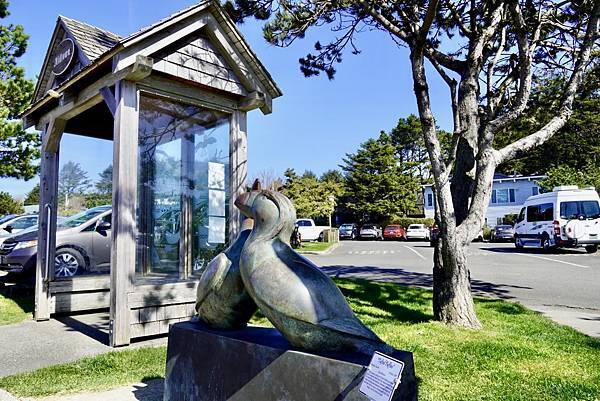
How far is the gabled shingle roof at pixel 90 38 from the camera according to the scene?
6.24m

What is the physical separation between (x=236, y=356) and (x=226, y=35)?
5111 millimetres

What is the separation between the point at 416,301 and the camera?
745 cm

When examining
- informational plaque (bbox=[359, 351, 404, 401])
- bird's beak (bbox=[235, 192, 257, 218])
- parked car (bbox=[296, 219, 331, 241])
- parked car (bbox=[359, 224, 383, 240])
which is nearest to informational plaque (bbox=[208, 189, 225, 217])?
bird's beak (bbox=[235, 192, 257, 218])

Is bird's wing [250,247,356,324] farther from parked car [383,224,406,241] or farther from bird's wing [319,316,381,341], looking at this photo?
parked car [383,224,406,241]

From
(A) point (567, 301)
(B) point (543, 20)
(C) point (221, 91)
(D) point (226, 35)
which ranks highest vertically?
(B) point (543, 20)

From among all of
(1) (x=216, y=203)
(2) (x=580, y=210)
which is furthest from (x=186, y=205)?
(2) (x=580, y=210)

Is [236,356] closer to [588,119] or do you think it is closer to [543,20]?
[543,20]

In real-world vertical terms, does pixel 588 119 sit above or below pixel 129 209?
above

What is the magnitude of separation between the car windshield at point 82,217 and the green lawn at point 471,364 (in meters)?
3.66

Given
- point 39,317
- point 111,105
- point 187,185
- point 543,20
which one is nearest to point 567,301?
point 543,20

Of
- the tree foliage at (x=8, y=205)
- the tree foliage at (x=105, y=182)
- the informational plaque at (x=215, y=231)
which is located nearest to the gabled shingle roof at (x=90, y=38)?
the tree foliage at (x=105, y=182)

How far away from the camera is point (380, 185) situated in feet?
136

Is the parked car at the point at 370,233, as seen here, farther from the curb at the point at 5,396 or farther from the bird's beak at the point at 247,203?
the bird's beak at the point at 247,203

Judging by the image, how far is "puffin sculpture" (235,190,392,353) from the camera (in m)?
2.23
